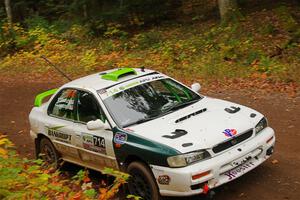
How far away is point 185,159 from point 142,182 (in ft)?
2.84

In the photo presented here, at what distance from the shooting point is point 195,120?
706 centimetres

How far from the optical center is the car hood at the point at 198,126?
21.2ft

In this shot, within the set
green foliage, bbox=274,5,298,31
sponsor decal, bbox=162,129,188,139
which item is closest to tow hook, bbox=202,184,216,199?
sponsor decal, bbox=162,129,188,139

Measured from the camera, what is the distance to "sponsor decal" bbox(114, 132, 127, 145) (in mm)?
7020

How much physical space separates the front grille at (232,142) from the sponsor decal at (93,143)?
187cm

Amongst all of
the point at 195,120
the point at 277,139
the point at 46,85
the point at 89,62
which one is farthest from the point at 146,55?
the point at 195,120

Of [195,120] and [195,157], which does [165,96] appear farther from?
[195,157]

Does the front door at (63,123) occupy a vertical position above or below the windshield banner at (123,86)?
below

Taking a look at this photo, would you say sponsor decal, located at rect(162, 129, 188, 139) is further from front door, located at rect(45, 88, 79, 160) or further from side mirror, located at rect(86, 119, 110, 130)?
front door, located at rect(45, 88, 79, 160)

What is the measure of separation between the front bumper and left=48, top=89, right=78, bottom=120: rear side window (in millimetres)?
2385

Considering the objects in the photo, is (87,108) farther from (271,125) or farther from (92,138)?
(271,125)

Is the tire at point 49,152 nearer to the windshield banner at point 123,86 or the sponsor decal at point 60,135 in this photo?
the sponsor decal at point 60,135

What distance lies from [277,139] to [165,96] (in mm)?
2604

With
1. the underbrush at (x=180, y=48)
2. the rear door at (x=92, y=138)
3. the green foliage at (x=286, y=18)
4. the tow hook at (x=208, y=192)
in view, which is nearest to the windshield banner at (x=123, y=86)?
the rear door at (x=92, y=138)
